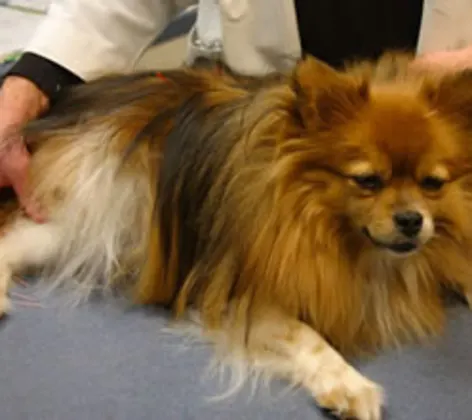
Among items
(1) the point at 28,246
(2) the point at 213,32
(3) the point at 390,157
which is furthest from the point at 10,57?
(3) the point at 390,157

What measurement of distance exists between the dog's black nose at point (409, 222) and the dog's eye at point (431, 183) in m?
0.06

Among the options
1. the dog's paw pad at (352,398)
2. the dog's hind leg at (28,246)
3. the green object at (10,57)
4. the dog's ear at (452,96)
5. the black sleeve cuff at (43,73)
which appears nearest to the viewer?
the dog's paw pad at (352,398)

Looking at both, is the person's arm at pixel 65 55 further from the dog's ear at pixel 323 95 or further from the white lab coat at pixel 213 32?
the dog's ear at pixel 323 95

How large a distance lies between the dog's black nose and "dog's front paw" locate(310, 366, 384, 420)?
208 millimetres

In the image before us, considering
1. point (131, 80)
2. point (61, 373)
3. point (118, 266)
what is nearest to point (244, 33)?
point (131, 80)

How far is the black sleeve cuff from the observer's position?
150cm

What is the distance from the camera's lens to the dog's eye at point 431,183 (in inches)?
47.1

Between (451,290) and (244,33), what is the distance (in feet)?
1.98

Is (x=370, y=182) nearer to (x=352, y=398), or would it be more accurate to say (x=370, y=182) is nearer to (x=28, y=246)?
(x=352, y=398)

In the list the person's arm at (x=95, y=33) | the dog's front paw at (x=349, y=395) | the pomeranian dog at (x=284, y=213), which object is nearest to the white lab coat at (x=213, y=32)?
the person's arm at (x=95, y=33)

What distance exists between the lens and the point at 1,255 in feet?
4.58

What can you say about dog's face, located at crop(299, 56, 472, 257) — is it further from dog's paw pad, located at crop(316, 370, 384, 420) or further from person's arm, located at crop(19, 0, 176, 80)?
person's arm, located at crop(19, 0, 176, 80)

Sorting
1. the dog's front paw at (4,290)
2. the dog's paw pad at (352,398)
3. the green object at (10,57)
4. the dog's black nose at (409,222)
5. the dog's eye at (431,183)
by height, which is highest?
the dog's eye at (431,183)

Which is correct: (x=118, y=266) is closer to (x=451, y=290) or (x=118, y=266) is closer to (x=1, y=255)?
(x=1, y=255)
